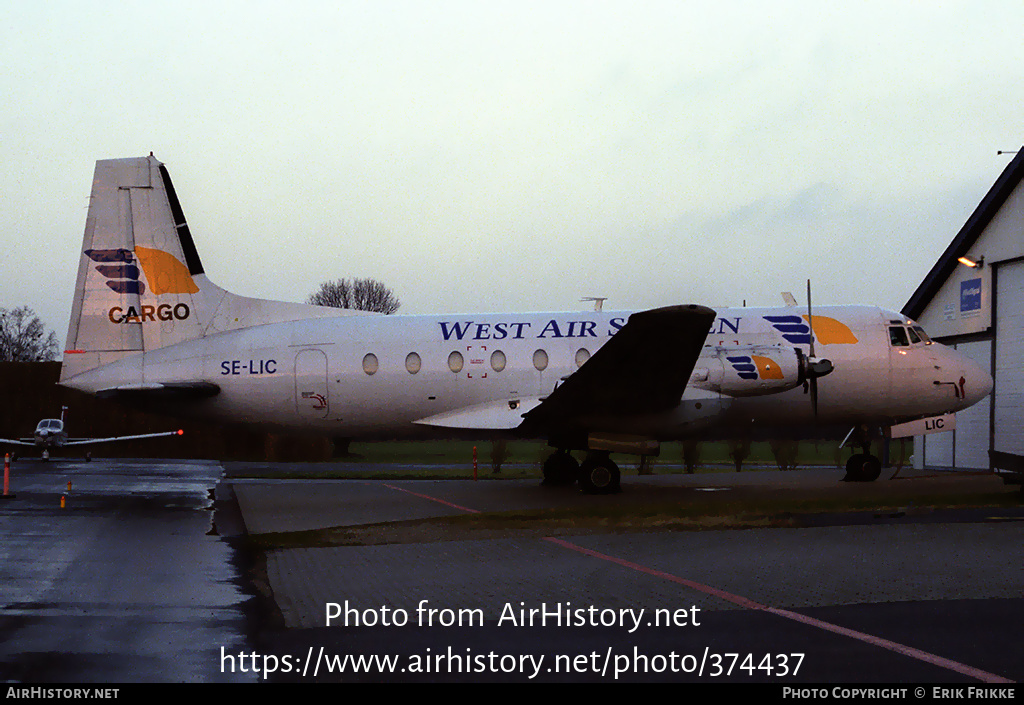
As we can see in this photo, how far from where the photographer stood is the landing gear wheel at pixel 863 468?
2373cm

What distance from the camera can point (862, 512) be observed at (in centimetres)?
1661

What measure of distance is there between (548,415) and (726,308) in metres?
5.22

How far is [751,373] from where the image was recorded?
785 inches

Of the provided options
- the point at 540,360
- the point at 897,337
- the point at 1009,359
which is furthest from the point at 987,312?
the point at 540,360

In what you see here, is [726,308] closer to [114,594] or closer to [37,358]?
[114,594]

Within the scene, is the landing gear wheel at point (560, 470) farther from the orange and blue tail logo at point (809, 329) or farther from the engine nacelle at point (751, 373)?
the orange and blue tail logo at point (809, 329)

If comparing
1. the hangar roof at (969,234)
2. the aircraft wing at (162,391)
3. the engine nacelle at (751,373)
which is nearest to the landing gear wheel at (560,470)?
the engine nacelle at (751,373)

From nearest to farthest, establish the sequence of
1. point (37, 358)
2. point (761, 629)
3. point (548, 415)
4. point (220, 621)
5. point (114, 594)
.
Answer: point (761, 629) < point (220, 621) < point (114, 594) < point (548, 415) < point (37, 358)

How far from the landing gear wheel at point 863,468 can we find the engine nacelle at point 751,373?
15.7ft

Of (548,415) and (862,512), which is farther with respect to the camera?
(548,415)

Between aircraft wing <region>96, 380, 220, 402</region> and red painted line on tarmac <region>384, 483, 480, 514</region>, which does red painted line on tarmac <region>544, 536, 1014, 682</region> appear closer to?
red painted line on tarmac <region>384, 483, 480, 514</region>

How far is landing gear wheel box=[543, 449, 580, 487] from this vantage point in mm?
23438
